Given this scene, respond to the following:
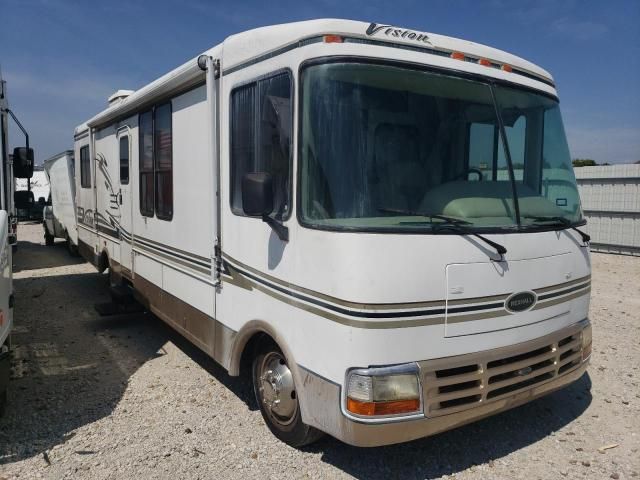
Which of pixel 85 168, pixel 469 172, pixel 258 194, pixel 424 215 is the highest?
pixel 85 168

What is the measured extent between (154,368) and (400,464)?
276cm

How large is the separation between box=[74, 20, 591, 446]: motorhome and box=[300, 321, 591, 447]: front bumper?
0.01 meters

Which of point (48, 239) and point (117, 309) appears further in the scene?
point (48, 239)

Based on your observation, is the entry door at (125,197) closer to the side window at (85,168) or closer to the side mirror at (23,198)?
the side mirror at (23,198)

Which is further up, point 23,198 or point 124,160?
point 124,160

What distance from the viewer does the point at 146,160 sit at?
5.53 m

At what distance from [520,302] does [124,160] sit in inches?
191

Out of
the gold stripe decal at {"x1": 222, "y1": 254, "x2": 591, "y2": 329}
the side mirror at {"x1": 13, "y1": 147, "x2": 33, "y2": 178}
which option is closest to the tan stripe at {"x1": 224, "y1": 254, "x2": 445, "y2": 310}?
the gold stripe decal at {"x1": 222, "y1": 254, "x2": 591, "y2": 329}

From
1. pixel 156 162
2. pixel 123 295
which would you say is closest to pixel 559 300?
pixel 156 162

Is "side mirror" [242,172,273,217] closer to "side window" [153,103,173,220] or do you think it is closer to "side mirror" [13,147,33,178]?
"side window" [153,103,173,220]

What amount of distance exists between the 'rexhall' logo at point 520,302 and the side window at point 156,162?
3166 mm

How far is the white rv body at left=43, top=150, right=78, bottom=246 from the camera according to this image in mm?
11805

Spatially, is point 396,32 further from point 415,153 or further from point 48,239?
point 48,239

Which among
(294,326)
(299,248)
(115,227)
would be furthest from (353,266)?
(115,227)
